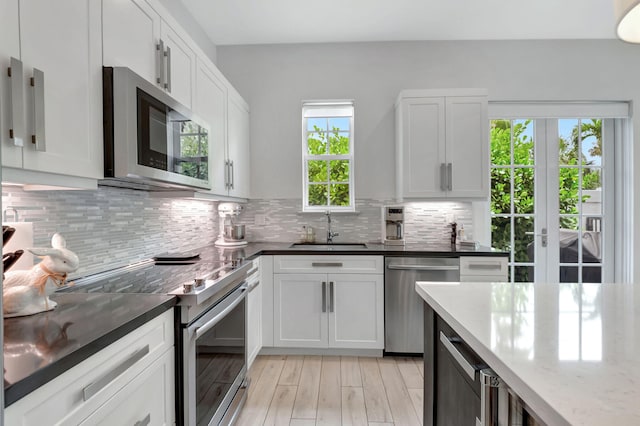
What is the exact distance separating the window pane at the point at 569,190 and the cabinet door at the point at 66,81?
3.95 metres

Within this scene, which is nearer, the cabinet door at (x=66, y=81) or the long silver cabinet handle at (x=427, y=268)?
the cabinet door at (x=66, y=81)

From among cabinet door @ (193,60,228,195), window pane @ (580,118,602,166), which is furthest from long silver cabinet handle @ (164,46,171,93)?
window pane @ (580,118,602,166)

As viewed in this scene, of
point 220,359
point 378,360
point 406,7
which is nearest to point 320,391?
point 378,360

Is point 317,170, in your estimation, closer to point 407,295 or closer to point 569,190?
point 407,295

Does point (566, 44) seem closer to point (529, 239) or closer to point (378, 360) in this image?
point (529, 239)

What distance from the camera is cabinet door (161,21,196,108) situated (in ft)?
6.05

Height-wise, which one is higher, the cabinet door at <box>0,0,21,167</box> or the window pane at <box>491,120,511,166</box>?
the window pane at <box>491,120,511,166</box>

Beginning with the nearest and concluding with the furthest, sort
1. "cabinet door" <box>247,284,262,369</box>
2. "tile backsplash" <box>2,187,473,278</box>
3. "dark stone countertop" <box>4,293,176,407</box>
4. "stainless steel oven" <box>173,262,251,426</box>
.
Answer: "dark stone countertop" <box>4,293,176,407</box> < "stainless steel oven" <box>173,262,251,426</box> < "tile backsplash" <box>2,187,473,278</box> < "cabinet door" <box>247,284,262,369</box>

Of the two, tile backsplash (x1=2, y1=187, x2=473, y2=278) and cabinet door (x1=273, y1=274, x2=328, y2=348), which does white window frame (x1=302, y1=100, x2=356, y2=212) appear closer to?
tile backsplash (x1=2, y1=187, x2=473, y2=278)

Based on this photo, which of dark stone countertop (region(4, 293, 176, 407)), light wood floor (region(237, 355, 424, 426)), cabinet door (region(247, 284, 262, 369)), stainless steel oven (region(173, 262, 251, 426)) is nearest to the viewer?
dark stone countertop (region(4, 293, 176, 407))

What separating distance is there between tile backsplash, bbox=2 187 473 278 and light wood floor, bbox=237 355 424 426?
1.16 meters

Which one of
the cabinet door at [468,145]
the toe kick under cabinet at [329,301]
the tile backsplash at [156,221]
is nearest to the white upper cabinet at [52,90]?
the tile backsplash at [156,221]

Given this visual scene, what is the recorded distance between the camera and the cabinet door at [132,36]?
137cm

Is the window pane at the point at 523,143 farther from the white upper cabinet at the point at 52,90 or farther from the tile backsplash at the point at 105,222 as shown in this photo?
the white upper cabinet at the point at 52,90
